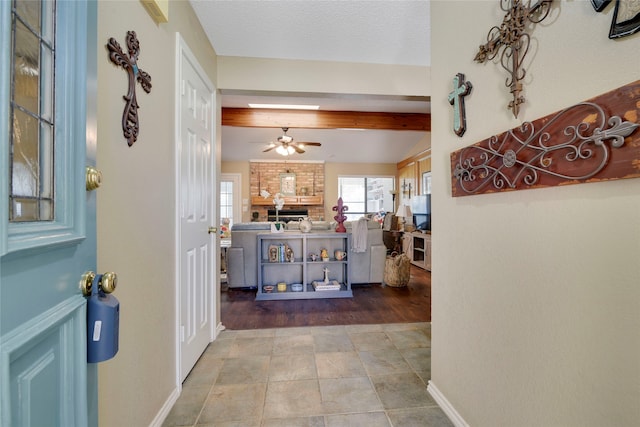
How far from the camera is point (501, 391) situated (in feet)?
3.45

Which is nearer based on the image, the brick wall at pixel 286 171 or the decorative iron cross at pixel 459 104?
the decorative iron cross at pixel 459 104

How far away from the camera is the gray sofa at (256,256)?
362cm

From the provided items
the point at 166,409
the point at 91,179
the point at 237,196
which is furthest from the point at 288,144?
the point at 91,179

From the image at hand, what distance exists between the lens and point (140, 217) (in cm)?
120

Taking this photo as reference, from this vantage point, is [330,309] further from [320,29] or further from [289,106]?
[289,106]

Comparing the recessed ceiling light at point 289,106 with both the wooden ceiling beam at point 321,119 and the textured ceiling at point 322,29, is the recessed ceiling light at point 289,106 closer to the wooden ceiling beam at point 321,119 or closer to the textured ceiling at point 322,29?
the wooden ceiling beam at point 321,119

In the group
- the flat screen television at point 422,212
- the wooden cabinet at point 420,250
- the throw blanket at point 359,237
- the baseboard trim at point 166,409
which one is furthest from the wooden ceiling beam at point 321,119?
the baseboard trim at point 166,409

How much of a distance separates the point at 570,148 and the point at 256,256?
337 cm

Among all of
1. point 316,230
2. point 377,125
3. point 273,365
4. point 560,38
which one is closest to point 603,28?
point 560,38

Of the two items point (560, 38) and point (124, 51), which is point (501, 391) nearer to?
point (560, 38)

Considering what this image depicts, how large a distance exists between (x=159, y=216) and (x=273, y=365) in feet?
4.12

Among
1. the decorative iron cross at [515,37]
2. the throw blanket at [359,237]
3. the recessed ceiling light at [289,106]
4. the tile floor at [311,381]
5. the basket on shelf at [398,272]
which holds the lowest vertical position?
the tile floor at [311,381]

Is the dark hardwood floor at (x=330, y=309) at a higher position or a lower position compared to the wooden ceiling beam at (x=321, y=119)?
lower

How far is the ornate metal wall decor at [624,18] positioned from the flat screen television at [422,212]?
14.4 ft
